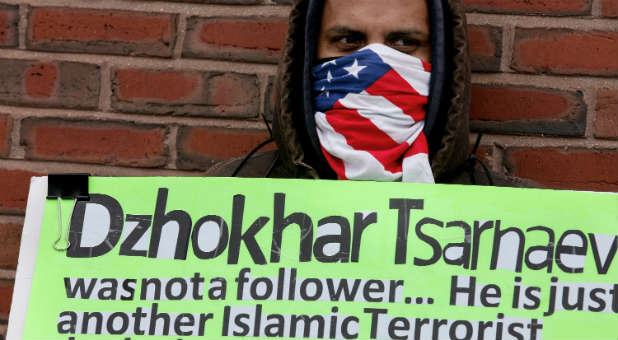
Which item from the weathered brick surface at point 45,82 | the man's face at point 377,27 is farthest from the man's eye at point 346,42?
the weathered brick surface at point 45,82

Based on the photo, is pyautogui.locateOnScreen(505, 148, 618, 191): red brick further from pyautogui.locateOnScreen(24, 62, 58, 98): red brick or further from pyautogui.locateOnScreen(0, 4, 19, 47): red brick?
pyautogui.locateOnScreen(0, 4, 19, 47): red brick

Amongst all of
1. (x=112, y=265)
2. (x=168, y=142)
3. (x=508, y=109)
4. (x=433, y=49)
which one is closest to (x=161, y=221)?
(x=112, y=265)

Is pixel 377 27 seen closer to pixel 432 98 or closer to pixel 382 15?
pixel 382 15

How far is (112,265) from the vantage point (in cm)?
124

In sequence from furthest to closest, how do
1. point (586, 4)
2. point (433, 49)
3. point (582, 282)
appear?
1. point (586, 4)
2. point (433, 49)
3. point (582, 282)

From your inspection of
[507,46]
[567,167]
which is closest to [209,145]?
[507,46]

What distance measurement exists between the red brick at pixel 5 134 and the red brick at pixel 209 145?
1.29ft

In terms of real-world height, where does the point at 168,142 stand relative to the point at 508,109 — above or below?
below

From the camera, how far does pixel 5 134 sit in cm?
172

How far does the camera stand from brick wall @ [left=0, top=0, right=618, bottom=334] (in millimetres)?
1698

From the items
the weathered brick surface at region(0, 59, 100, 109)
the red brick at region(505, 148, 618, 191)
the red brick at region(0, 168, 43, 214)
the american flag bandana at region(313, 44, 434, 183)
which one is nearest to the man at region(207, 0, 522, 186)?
the american flag bandana at region(313, 44, 434, 183)

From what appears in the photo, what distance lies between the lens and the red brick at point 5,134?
1.72 m

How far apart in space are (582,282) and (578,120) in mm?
594

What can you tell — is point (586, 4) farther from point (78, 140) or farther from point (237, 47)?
point (78, 140)
